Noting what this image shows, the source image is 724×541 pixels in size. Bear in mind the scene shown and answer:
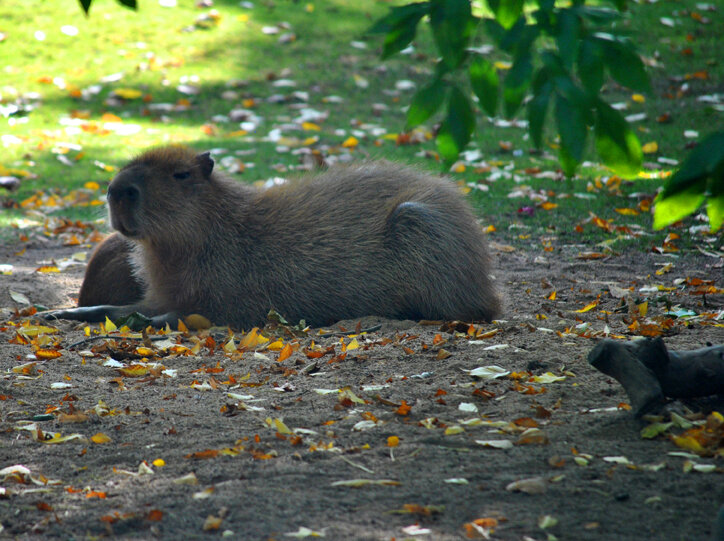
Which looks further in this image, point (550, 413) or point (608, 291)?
point (608, 291)

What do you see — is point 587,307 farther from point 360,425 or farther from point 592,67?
point 592,67

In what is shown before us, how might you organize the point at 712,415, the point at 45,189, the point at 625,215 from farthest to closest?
the point at 45,189, the point at 625,215, the point at 712,415

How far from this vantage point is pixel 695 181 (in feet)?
5.98

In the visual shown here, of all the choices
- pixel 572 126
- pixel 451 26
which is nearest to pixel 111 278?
pixel 451 26

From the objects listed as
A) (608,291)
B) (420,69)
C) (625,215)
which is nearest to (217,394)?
(608,291)

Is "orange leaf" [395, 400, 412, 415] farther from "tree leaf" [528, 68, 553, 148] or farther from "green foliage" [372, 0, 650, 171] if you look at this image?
"tree leaf" [528, 68, 553, 148]

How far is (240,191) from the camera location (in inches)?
207

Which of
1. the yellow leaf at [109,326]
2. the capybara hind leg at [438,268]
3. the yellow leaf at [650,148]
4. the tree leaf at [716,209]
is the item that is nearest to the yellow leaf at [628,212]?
the yellow leaf at [650,148]

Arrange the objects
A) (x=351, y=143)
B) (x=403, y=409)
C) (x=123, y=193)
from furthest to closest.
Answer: (x=351, y=143)
(x=123, y=193)
(x=403, y=409)

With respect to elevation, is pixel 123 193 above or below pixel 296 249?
above

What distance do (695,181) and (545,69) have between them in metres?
0.84

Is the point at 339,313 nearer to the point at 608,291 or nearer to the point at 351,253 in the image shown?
the point at 351,253

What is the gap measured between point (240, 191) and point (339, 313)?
42.3 inches

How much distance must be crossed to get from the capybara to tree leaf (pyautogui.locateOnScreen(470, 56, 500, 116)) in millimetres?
2276
